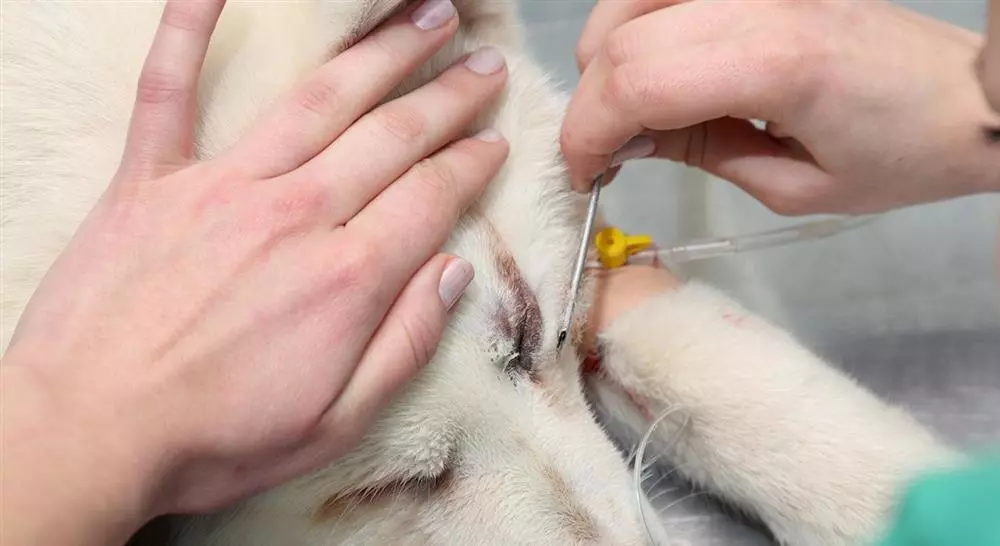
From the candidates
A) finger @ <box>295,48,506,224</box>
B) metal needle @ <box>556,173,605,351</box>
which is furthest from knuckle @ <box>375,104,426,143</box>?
metal needle @ <box>556,173,605,351</box>

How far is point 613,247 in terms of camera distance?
1011 millimetres

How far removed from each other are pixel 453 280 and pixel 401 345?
0.07 m

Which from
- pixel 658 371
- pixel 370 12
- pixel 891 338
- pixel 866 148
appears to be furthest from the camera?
pixel 891 338

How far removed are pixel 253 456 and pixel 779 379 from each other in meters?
0.54

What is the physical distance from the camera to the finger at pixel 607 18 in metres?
0.86

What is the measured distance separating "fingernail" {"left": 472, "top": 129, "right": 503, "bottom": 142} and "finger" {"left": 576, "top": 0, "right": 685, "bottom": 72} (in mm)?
152

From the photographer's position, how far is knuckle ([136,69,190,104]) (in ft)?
2.16

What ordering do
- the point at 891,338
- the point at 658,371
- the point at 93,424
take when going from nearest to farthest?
the point at 93,424 < the point at 658,371 < the point at 891,338

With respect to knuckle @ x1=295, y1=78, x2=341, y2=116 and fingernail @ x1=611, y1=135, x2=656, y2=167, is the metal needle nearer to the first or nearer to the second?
fingernail @ x1=611, y1=135, x2=656, y2=167

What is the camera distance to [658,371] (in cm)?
96

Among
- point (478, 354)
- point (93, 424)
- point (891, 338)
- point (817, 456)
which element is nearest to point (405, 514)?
point (478, 354)

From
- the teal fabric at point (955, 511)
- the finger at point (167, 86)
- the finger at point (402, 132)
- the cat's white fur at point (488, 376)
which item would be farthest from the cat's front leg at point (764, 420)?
the finger at point (167, 86)

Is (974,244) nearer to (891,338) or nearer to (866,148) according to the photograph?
(891,338)

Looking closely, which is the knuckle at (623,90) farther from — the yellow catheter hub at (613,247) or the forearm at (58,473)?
the forearm at (58,473)
